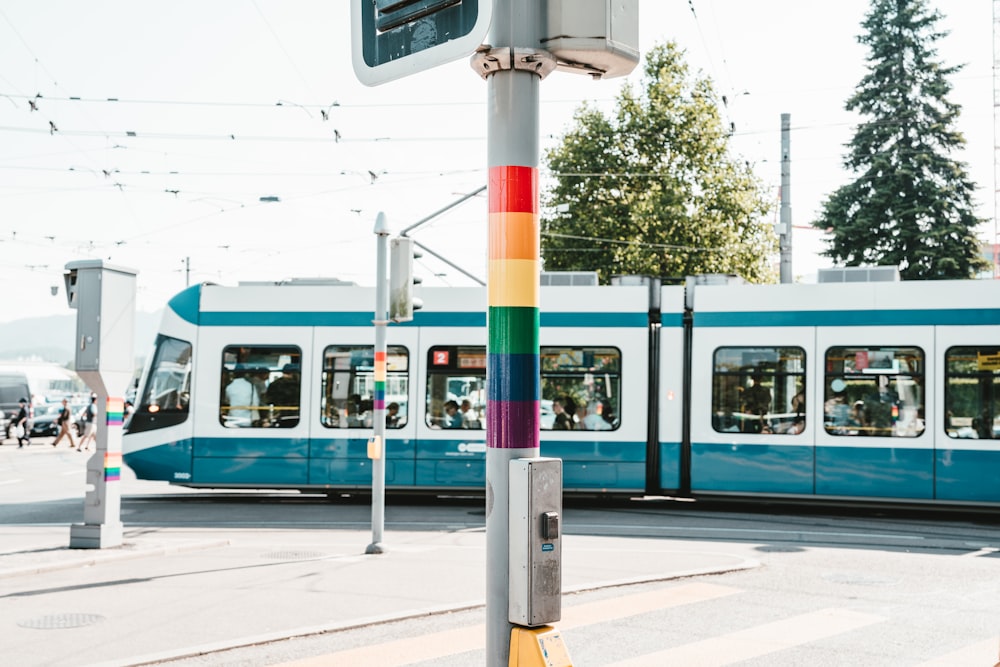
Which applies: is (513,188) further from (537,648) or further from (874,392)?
(874,392)

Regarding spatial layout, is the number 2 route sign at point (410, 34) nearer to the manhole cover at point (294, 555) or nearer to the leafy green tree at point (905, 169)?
the manhole cover at point (294, 555)

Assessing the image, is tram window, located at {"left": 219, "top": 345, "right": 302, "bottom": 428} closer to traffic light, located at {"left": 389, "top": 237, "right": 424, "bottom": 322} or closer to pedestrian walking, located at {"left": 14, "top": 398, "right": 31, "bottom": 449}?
traffic light, located at {"left": 389, "top": 237, "right": 424, "bottom": 322}

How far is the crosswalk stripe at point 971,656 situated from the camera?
6.46m

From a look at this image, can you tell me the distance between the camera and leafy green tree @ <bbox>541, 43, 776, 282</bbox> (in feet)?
121

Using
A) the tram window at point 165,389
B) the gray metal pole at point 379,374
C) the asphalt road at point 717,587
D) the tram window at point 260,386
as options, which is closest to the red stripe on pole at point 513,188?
the asphalt road at point 717,587

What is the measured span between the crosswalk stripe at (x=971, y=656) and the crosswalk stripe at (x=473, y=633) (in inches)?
82.3

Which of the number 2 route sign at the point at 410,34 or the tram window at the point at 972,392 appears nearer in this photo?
the number 2 route sign at the point at 410,34

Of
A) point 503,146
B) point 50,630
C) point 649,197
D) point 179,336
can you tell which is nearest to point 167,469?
point 179,336

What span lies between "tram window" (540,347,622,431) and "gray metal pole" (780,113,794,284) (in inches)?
360

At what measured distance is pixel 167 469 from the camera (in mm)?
15570

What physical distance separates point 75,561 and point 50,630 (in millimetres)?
2675

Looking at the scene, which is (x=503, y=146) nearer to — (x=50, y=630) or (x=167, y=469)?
(x=50, y=630)

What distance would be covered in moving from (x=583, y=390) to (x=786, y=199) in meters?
10.7

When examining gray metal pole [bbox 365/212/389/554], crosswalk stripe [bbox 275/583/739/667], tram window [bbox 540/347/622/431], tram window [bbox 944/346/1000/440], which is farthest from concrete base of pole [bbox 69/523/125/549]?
tram window [bbox 944/346/1000/440]
